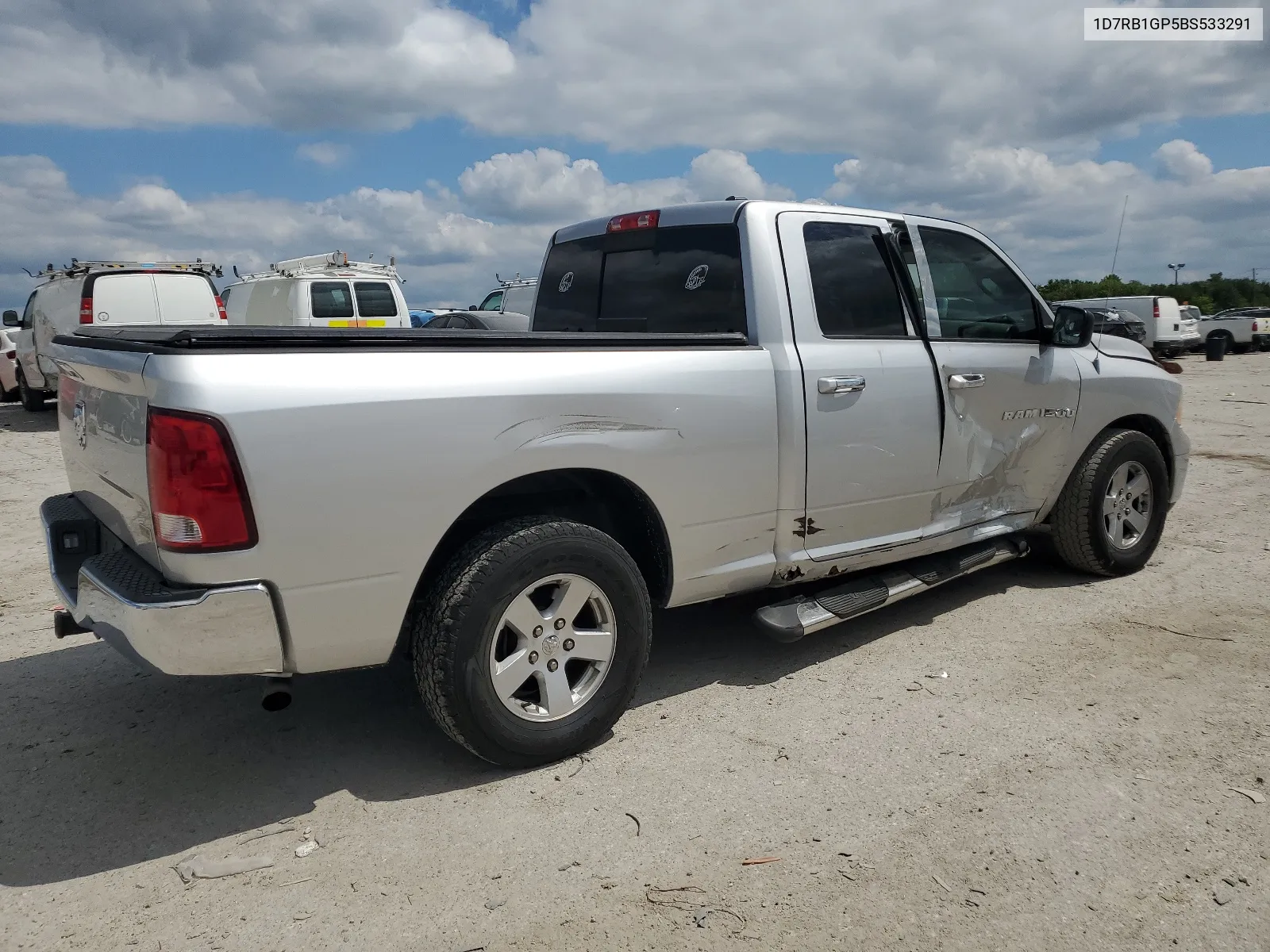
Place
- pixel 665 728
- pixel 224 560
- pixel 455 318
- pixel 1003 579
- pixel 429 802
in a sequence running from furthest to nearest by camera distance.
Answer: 1. pixel 455 318
2. pixel 1003 579
3. pixel 665 728
4. pixel 429 802
5. pixel 224 560

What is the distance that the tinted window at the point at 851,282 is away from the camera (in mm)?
4074

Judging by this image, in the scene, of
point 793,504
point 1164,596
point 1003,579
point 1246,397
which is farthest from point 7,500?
point 1246,397

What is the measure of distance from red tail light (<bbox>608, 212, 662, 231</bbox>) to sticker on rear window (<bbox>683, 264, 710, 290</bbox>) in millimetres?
366

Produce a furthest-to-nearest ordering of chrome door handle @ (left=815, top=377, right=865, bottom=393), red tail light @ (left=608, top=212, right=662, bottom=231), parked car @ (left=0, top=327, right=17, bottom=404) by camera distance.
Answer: parked car @ (left=0, top=327, right=17, bottom=404) < red tail light @ (left=608, top=212, right=662, bottom=231) < chrome door handle @ (left=815, top=377, right=865, bottom=393)

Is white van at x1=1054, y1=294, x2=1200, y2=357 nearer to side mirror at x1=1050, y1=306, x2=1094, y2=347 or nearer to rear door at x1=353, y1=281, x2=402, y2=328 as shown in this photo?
rear door at x1=353, y1=281, x2=402, y2=328

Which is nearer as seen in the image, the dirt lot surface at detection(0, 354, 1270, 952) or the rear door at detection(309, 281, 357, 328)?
the dirt lot surface at detection(0, 354, 1270, 952)

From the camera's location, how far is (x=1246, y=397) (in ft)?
51.4

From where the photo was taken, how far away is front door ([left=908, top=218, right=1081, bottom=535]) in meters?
4.50

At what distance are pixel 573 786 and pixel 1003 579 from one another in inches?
130

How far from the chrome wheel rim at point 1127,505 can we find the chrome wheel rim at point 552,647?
3311 millimetres

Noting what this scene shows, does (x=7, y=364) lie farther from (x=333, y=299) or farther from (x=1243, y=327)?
(x=1243, y=327)

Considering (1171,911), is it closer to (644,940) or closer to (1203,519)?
(644,940)

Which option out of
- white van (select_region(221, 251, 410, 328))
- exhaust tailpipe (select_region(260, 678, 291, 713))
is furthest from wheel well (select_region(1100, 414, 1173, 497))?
white van (select_region(221, 251, 410, 328))

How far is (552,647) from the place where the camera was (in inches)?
130
